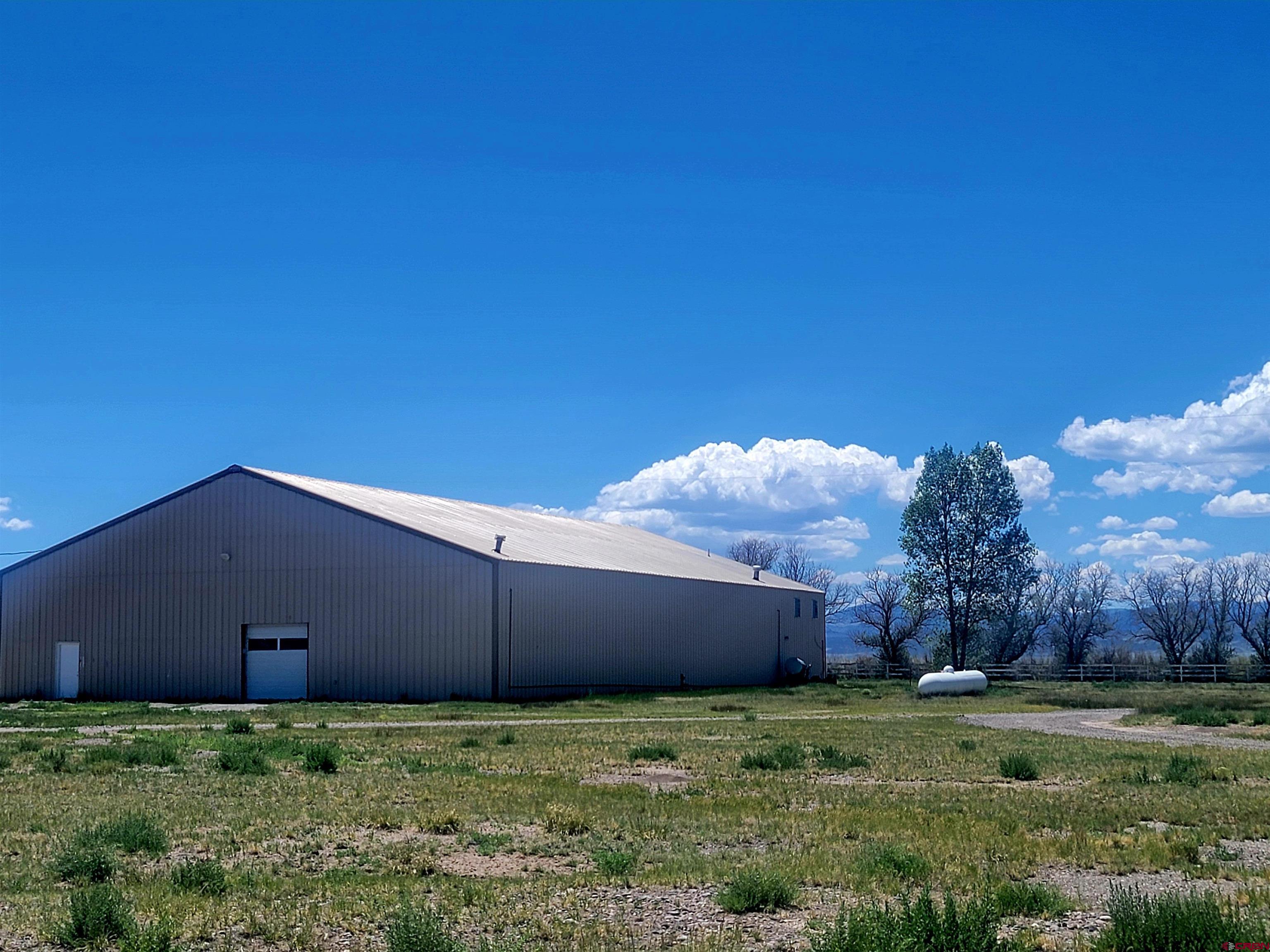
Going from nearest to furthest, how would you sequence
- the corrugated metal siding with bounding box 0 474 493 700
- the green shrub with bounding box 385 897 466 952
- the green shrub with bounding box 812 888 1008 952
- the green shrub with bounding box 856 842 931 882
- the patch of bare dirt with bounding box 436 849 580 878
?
the green shrub with bounding box 812 888 1008 952 < the green shrub with bounding box 385 897 466 952 < the green shrub with bounding box 856 842 931 882 < the patch of bare dirt with bounding box 436 849 580 878 < the corrugated metal siding with bounding box 0 474 493 700

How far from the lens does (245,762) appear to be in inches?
730

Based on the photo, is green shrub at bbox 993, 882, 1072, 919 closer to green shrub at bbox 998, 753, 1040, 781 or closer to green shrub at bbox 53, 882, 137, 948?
green shrub at bbox 53, 882, 137, 948

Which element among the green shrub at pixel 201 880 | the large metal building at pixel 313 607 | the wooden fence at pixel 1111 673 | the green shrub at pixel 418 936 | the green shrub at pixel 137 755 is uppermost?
the large metal building at pixel 313 607

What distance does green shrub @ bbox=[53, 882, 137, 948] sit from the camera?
834 cm

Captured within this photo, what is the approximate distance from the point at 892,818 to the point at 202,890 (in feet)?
23.1

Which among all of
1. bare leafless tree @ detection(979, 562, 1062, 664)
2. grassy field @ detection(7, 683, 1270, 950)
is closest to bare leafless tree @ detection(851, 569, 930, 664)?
bare leafless tree @ detection(979, 562, 1062, 664)

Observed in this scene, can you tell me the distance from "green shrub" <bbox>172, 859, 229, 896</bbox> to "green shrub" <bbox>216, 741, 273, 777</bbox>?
772cm

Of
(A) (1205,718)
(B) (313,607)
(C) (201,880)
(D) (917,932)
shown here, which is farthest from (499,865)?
(B) (313,607)

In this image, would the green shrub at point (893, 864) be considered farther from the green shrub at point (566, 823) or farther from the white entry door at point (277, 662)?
the white entry door at point (277, 662)

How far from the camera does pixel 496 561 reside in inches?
1671

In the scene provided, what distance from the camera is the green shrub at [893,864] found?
1030cm

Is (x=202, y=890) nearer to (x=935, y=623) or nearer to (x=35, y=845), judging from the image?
(x=35, y=845)

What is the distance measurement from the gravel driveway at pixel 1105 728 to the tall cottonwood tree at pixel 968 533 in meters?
34.7

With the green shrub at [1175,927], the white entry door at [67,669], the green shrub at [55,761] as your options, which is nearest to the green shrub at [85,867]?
the green shrub at [1175,927]
